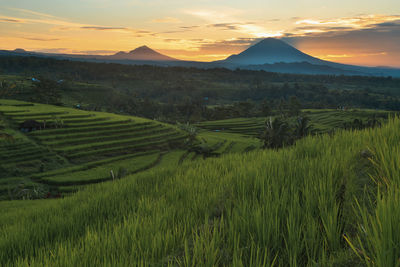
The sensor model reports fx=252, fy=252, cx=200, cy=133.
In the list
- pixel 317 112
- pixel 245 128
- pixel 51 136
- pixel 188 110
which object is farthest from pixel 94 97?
pixel 317 112

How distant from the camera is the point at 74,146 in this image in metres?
46.6

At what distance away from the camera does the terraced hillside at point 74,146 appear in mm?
37219

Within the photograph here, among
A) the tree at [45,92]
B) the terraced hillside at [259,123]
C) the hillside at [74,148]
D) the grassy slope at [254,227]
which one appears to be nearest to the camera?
the grassy slope at [254,227]

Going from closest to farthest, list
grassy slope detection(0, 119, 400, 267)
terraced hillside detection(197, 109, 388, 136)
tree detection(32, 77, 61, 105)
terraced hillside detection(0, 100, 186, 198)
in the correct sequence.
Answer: grassy slope detection(0, 119, 400, 267) → terraced hillside detection(0, 100, 186, 198) → tree detection(32, 77, 61, 105) → terraced hillside detection(197, 109, 388, 136)

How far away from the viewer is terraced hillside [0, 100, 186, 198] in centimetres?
3722

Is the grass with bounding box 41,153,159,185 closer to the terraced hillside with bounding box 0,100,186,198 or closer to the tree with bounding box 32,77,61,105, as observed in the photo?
the terraced hillside with bounding box 0,100,186,198

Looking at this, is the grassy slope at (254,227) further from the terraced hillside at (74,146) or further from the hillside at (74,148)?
the terraced hillside at (74,146)

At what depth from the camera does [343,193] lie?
2275 mm

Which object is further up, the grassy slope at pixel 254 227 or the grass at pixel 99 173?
the grassy slope at pixel 254 227

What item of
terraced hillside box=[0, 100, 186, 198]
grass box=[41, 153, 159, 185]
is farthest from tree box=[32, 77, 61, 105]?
grass box=[41, 153, 159, 185]

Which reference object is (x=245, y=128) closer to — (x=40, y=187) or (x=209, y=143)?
(x=209, y=143)

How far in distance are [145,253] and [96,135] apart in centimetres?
5591

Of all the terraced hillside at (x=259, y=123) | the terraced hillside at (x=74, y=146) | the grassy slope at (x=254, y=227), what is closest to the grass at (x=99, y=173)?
the terraced hillside at (x=74, y=146)

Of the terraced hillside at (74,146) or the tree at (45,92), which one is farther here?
the tree at (45,92)
